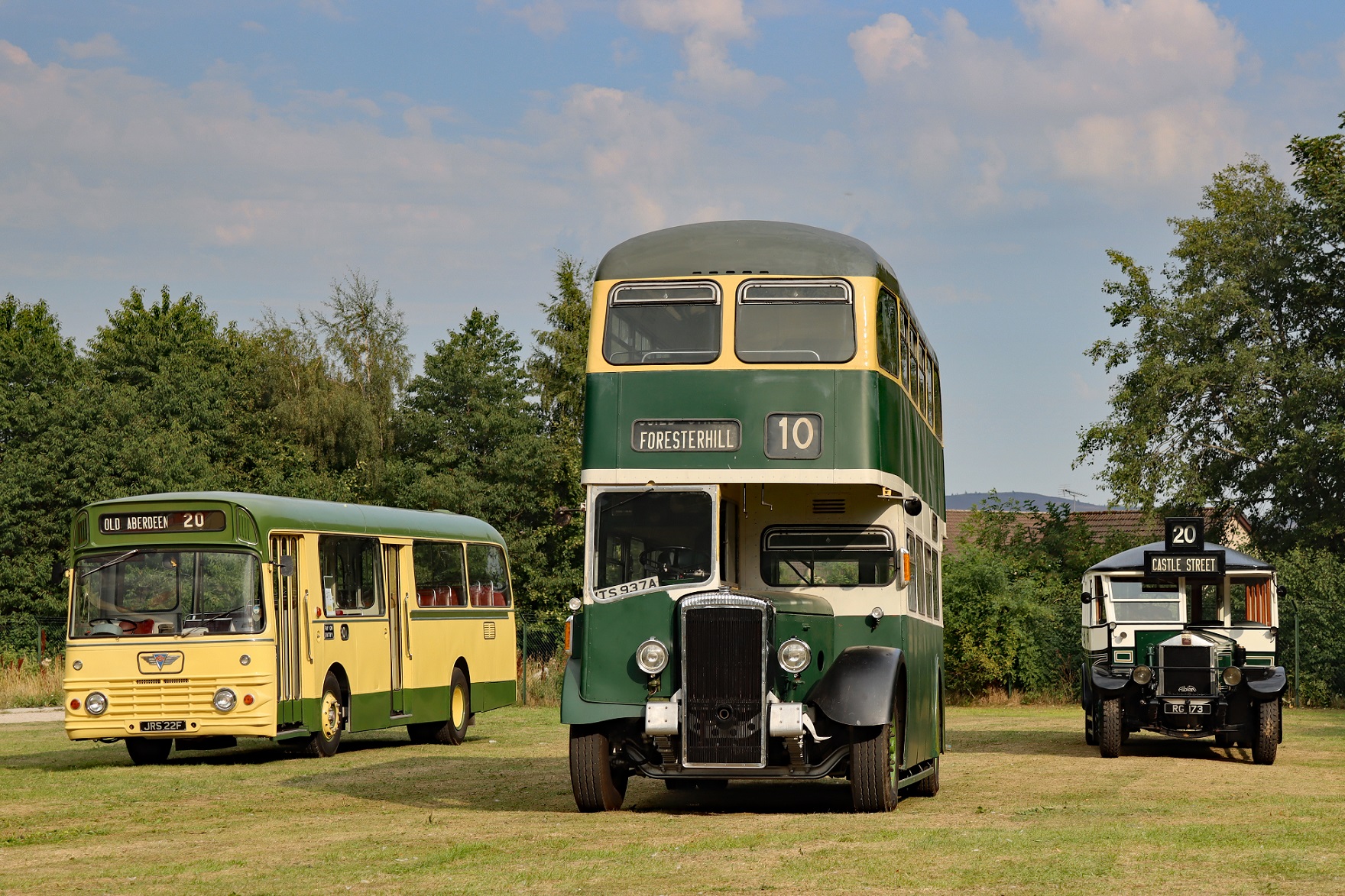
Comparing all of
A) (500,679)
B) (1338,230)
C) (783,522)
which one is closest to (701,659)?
(783,522)

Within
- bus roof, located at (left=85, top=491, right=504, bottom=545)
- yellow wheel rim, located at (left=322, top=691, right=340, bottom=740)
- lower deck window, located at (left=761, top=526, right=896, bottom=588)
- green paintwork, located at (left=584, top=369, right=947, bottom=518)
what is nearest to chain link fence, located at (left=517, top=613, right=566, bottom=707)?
bus roof, located at (left=85, top=491, right=504, bottom=545)

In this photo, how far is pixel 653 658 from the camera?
13312mm

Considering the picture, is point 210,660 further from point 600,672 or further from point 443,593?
point 600,672

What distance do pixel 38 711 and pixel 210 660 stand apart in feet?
51.1

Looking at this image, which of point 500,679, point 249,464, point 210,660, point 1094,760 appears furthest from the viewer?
point 249,464

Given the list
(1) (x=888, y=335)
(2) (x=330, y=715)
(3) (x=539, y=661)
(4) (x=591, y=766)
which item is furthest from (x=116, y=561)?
(3) (x=539, y=661)

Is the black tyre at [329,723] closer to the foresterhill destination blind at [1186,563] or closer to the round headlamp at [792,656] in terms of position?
the round headlamp at [792,656]

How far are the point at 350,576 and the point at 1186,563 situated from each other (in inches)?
424

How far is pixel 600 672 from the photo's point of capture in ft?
44.3

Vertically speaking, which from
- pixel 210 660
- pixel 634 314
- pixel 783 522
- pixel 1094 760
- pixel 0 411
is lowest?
pixel 1094 760

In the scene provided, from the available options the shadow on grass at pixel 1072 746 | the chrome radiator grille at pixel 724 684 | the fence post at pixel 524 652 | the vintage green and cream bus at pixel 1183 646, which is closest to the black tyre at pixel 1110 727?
the vintage green and cream bus at pixel 1183 646

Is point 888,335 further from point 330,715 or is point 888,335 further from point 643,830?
point 330,715

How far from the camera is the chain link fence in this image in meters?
35.3

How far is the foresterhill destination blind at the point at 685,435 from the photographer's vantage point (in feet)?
44.4
